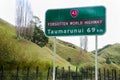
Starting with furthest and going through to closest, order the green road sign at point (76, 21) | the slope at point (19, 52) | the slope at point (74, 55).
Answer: the slope at point (74, 55), the slope at point (19, 52), the green road sign at point (76, 21)

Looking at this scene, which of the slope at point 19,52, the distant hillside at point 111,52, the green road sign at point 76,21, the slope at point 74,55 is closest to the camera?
the green road sign at point 76,21

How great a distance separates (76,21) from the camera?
56.6 ft

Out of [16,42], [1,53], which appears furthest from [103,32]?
[16,42]

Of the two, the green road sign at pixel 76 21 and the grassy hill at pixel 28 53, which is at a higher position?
the green road sign at pixel 76 21

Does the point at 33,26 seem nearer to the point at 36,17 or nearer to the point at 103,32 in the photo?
the point at 36,17

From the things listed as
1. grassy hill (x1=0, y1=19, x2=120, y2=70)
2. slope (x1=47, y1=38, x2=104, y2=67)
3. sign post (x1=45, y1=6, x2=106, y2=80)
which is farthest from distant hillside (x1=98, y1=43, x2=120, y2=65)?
sign post (x1=45, y1=6, x2=106, y2=80)

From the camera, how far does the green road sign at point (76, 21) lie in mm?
16812

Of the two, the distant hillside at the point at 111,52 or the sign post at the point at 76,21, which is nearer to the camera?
the sign post at the point at 76,21

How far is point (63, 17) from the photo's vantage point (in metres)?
17.5

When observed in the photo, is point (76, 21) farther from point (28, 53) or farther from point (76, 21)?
point (28, 53)

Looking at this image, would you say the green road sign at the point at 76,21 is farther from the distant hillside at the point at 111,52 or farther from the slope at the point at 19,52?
the distant hillside at the point at 111,52

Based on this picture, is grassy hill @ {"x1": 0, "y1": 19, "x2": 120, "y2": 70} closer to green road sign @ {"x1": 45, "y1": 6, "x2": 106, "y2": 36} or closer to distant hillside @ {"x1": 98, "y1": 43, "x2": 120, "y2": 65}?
distant hillside @ {"x1": 98, "y1": 43, "x2": 120, "y2": 65}

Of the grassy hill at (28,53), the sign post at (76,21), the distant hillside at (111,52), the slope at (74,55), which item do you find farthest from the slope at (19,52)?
the distant hillside at (111,52)

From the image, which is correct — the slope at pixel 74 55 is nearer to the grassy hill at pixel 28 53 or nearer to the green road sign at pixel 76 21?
the grassy hill at pixel 28 53
